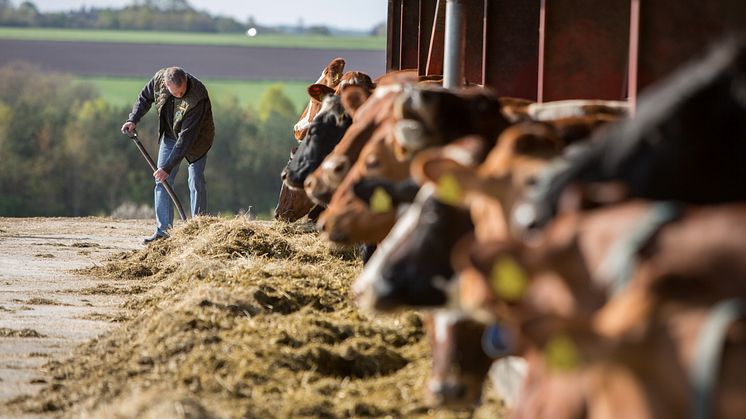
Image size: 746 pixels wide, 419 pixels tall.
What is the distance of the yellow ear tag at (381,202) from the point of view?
5.84m

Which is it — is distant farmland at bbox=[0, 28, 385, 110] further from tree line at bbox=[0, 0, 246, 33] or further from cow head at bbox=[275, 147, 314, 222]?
cow head at bbox=[275, 147, 314, 222]

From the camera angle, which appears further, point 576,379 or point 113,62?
point 113,62

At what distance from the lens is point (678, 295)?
10.2ft

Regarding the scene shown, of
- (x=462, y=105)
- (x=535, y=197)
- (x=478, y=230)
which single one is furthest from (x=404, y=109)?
(x=535, y=197)

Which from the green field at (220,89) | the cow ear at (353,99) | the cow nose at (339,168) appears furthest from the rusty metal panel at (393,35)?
the green field at (220,89)

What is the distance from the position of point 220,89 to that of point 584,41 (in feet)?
210

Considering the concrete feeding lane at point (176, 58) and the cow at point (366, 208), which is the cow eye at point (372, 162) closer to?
the cow at point (366, 208)

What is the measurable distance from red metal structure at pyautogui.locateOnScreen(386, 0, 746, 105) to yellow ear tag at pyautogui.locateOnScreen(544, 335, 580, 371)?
11.2 feet

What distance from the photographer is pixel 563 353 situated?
9.76 feet

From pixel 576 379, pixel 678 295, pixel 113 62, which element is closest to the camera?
pixel 678 295

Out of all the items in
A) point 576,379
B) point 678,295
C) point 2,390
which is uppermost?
point 678,295

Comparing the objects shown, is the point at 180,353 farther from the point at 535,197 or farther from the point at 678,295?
the point at 678,295

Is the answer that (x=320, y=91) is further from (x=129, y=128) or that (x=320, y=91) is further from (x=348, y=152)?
(x=348, y=152)

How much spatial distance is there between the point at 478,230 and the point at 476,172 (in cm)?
27
